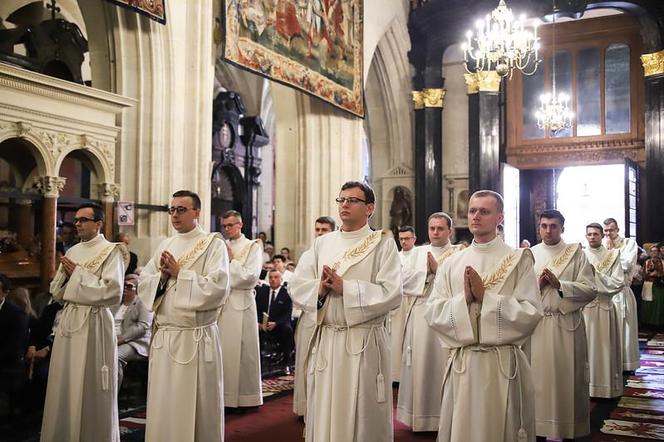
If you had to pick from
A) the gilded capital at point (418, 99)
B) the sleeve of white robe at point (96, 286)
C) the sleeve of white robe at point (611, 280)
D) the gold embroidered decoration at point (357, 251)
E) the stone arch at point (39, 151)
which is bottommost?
the sleeve of white robe at point (611, 280)

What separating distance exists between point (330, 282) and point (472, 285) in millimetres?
848

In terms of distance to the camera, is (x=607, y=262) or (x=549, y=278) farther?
(x=607, y=262)

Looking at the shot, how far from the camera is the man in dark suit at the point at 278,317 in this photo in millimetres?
8805

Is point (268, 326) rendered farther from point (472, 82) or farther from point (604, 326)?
point (472, 82)

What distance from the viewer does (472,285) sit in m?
3.87

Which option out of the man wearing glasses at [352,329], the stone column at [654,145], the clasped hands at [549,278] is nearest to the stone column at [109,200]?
the man wearing glasses at [352,329]

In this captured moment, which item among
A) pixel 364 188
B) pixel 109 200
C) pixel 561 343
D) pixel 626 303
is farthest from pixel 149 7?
pixel 626 303

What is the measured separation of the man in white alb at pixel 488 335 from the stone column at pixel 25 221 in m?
6.30

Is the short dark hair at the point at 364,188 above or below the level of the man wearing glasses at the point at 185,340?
above

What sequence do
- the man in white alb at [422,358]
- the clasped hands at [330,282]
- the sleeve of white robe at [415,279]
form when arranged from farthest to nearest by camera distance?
the sleeve of white robe at [415,279]
the man in white alb at [422,358]
the clasped hands at [330,282]

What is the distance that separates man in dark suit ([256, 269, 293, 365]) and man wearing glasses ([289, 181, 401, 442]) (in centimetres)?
439

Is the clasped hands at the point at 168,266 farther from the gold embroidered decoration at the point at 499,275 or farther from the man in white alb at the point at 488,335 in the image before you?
the gold embroidered decoration at the point at 499,275

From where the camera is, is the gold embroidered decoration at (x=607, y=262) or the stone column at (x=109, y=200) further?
the stone column at (x=109, y=200)

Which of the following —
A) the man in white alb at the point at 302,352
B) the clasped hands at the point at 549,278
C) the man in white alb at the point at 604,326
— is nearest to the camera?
the clasped hands at the point at 549,278
